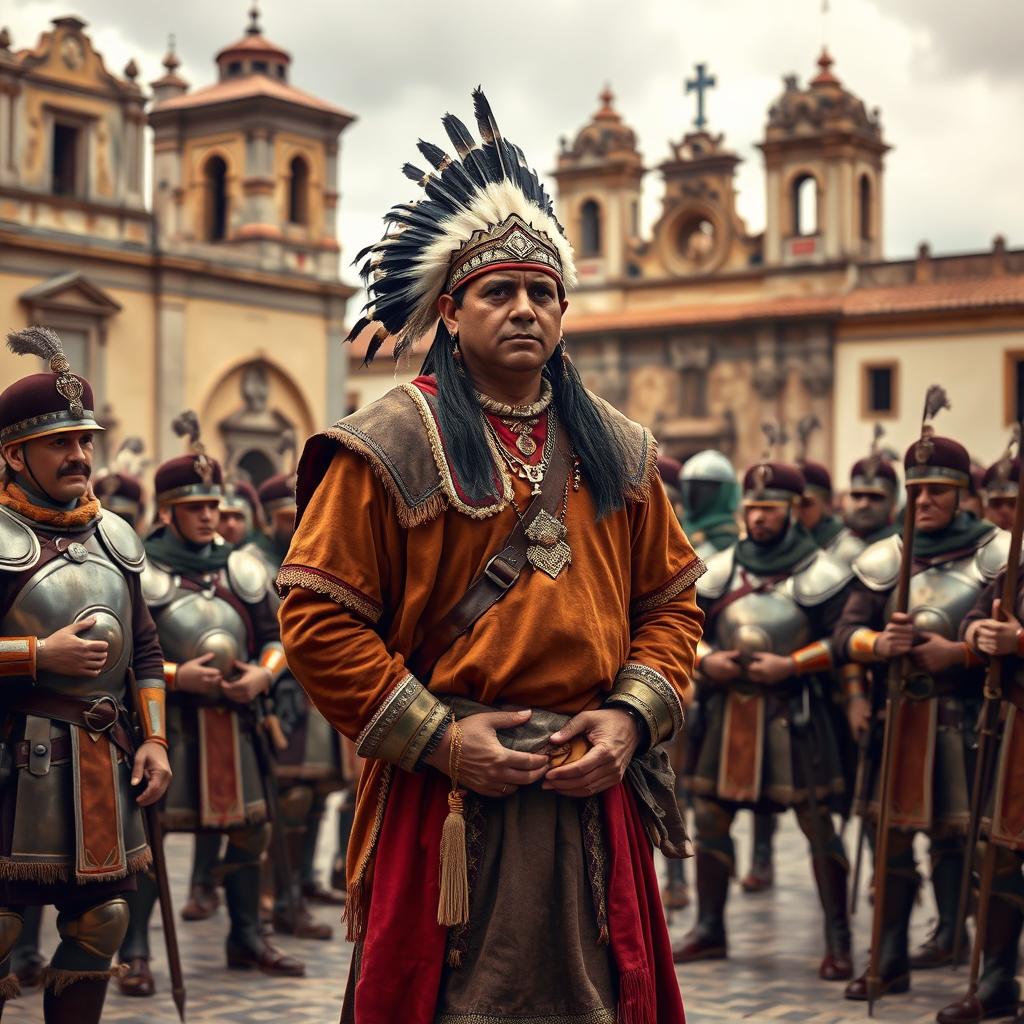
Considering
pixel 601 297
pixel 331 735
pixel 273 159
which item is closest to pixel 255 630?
pixel 331 735

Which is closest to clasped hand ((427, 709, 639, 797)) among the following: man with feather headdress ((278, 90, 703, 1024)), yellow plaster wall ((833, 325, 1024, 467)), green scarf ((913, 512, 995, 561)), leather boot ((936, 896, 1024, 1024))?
man with feather headdress ((278, 90, 703, 1024))

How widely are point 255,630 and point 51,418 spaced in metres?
2.60

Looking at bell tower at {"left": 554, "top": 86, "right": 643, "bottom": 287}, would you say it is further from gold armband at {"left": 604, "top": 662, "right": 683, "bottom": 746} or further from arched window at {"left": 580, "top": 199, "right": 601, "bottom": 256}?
gold armband at {"left": 604, "top": 662, "right": 683, "bottom": 746}

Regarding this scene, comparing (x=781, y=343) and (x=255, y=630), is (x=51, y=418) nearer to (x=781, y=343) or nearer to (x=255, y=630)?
(x=255, y=630)

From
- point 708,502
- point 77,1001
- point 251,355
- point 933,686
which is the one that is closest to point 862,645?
point 933,686

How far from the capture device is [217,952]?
821 cm

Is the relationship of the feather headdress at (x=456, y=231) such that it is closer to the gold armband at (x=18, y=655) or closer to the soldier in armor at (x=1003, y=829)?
the gold armband at (x=18, y=655)

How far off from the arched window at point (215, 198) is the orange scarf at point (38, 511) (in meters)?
31.2

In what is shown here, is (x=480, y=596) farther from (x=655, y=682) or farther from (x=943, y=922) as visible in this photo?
(x=943, y=922)

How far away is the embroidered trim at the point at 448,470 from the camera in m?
3.92

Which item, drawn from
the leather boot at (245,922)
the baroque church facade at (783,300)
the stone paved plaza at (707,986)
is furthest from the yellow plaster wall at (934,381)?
the leather boot at (245,922)

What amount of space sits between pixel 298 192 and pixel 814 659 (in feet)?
95.7

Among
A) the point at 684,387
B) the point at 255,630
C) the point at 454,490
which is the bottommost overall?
the point at 255,630

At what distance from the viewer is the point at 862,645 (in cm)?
743
